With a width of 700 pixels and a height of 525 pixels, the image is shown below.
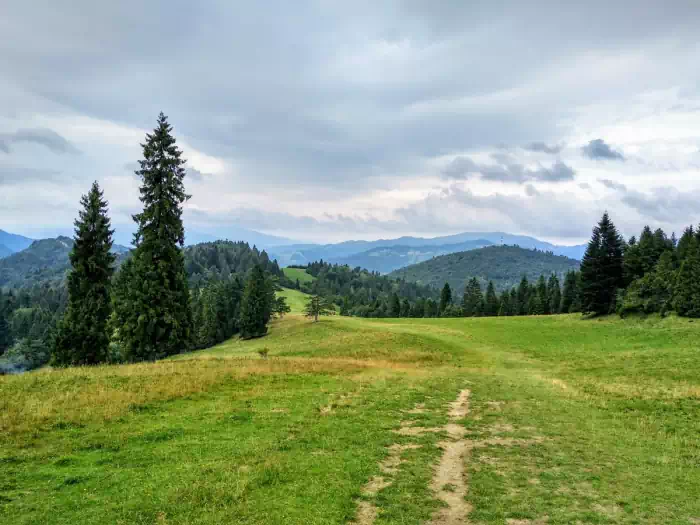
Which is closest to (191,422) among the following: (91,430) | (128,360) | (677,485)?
(91,430)

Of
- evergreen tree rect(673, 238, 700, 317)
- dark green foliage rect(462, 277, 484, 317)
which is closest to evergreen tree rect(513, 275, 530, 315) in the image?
dark green foliage rect(462, 277, 484, 317)

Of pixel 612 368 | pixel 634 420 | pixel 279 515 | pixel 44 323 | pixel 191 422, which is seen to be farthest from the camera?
pixel 44 323

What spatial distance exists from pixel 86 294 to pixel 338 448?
33.0m

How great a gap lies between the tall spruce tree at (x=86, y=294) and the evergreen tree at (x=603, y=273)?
59669 millimetres

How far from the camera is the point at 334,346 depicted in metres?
46.6

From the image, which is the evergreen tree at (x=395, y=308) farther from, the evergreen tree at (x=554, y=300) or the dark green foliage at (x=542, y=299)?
the evergreen tree at (x=554, y=300)

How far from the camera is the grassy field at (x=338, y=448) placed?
828cm

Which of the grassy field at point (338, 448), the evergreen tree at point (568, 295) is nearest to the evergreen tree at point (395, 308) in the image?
the evergreen tree at point (568, 295)

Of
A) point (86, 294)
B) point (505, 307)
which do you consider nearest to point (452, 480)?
point (86, 294)

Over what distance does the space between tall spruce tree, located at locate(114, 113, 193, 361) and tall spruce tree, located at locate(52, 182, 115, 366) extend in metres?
3.54

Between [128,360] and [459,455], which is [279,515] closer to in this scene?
[459,455]

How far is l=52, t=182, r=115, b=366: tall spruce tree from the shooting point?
3525 cm

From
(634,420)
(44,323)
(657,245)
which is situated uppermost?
(657,245)

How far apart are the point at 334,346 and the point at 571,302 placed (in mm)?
Answer: 78112
